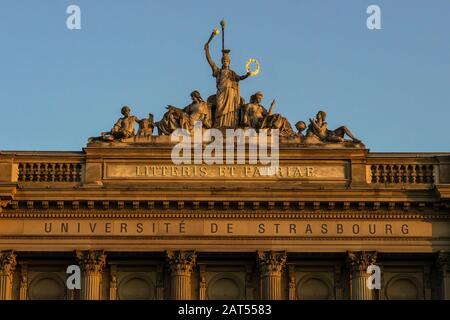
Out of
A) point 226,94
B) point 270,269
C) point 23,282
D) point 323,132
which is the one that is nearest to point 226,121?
point 226,94

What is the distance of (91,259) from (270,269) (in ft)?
24.5

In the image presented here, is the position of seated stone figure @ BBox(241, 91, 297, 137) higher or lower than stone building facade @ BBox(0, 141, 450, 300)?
higher

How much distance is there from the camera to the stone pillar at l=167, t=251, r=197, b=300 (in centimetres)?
9325

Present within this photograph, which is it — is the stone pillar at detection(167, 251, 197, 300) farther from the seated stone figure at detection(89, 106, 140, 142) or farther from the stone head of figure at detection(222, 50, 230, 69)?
the stone head of figure at detection(222, 50, 230, 69)

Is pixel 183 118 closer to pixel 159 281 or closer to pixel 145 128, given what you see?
pixel 145 128

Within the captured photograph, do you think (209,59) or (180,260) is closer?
(180,260)

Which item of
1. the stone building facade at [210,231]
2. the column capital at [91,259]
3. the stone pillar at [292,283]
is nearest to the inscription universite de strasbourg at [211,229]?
the stone building facade at [210,231]

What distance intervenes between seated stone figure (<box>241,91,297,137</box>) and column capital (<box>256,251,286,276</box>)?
543 centimetres

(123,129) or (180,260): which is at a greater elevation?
(123,129)

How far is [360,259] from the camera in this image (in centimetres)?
9356

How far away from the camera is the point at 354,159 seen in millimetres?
95000

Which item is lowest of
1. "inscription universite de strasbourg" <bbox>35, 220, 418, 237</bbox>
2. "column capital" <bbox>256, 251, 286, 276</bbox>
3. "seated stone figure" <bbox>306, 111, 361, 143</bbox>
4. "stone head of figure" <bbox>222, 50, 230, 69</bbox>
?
"column capital" <bbox>256, 251, 286, 276</bbox>

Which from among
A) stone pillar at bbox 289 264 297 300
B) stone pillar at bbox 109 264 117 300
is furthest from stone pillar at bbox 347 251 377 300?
stone pillar at bbox 109 264 117 300
